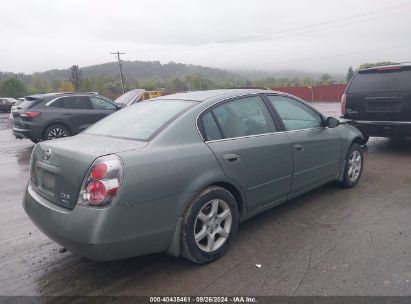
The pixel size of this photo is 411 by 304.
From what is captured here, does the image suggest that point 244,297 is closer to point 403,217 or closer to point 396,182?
point 403,217

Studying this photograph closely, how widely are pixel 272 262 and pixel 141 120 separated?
1833 millimetres

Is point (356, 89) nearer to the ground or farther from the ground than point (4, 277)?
farther from the ground

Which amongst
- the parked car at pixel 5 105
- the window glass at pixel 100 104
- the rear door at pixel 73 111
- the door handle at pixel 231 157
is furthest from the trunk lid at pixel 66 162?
the parked car at pixel 5 105

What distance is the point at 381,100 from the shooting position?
7.15m

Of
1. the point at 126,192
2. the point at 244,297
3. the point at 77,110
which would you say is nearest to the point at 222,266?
the point at 244,297

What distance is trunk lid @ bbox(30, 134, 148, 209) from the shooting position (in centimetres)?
281

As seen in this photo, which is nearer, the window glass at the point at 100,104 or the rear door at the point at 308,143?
the rear door at the point at 308,143

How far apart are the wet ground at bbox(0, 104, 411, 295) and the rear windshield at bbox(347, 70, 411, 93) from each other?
3.20m

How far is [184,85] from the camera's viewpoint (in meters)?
71.4

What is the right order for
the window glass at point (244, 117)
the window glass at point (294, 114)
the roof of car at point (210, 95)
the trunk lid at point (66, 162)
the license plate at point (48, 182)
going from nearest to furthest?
the trunk lid at point (66, 162), the license plate at point (48, 182), the window glass at point (244, 117), the roof of car at point (210, 95), the window glass at point (294, 114)

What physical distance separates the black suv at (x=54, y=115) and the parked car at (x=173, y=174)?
6.88 m

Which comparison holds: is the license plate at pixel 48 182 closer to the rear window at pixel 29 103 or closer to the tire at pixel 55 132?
the tire at pixel 55 132

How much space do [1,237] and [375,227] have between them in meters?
4.04

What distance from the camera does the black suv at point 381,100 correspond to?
6.92 metres
